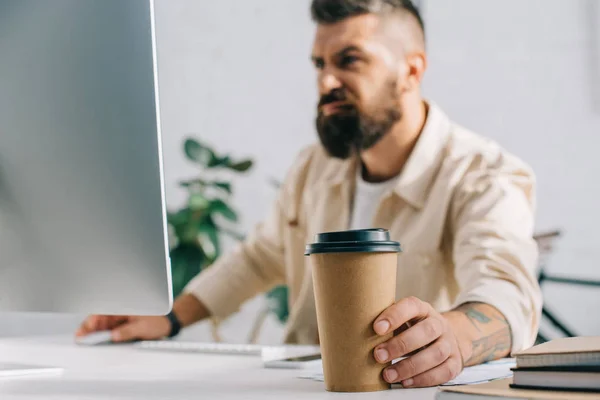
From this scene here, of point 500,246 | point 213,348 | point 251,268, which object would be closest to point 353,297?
point 213,348

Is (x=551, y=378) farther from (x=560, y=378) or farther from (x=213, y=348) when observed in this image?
(x=213, y=348)

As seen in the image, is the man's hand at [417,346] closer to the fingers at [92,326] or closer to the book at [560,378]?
the book at [560,378]

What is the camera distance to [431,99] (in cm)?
260

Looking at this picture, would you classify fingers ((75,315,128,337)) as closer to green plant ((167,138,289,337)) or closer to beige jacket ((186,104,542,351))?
beige jacket ((186,104,542,351))

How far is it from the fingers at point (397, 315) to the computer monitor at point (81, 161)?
0.26m

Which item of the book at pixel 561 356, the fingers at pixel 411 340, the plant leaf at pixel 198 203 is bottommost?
the plant leaf at pixel 198 203

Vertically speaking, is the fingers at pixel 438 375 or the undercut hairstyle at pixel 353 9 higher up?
the undercut hairstyle at pixel 353 9

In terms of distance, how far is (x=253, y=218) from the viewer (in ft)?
9.58

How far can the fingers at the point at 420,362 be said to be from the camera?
2.16ft

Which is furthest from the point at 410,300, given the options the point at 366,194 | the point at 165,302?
the point at 366,194

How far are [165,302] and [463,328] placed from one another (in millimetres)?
405

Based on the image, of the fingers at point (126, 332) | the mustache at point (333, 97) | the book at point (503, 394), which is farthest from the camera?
the mustache at point (333, 97)

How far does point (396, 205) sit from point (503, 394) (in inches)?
49.0

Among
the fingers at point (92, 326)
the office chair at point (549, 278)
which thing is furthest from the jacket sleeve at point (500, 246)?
A: the office chair at point (549, 278)
